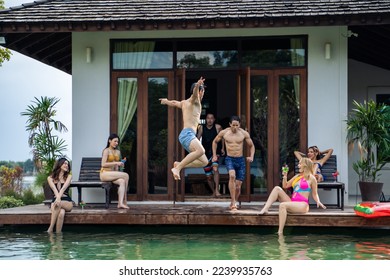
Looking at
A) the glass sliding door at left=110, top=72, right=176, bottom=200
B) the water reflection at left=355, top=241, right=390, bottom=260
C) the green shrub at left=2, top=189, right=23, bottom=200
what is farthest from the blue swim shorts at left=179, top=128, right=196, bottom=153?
the green shrub at left=2, top=189, right=23, bottom=200

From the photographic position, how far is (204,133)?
1388 centimetres

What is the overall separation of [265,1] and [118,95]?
339 cm

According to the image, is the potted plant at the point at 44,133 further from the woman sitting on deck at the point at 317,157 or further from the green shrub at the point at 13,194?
the woman sitting on deck at the point at 317,157

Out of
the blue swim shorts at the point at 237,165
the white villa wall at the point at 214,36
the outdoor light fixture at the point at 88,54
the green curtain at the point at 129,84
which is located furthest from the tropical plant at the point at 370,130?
the outdoor light fixture at the point at 88,54

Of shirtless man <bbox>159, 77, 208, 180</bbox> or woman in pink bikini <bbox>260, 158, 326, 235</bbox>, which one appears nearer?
shirtless man <bbox>159, 77, 208, 180</bbox>

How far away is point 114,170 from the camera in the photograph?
11773mm

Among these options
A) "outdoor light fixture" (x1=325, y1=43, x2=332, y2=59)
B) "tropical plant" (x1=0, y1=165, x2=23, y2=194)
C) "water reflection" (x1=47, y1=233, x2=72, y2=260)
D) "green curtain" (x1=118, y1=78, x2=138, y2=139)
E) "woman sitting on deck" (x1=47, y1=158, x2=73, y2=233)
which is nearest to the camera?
"water reflection" (x1=47, y1=233, x2=72, y2=260)

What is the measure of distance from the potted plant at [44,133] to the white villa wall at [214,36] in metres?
1.27

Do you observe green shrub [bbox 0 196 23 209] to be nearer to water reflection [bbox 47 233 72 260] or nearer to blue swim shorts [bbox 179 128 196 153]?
water reflection [bbox 47 233 72 260]

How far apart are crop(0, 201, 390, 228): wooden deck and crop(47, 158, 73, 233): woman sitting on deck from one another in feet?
0.51

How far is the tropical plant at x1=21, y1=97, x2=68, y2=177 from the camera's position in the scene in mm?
13914

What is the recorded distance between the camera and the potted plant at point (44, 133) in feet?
45.6
